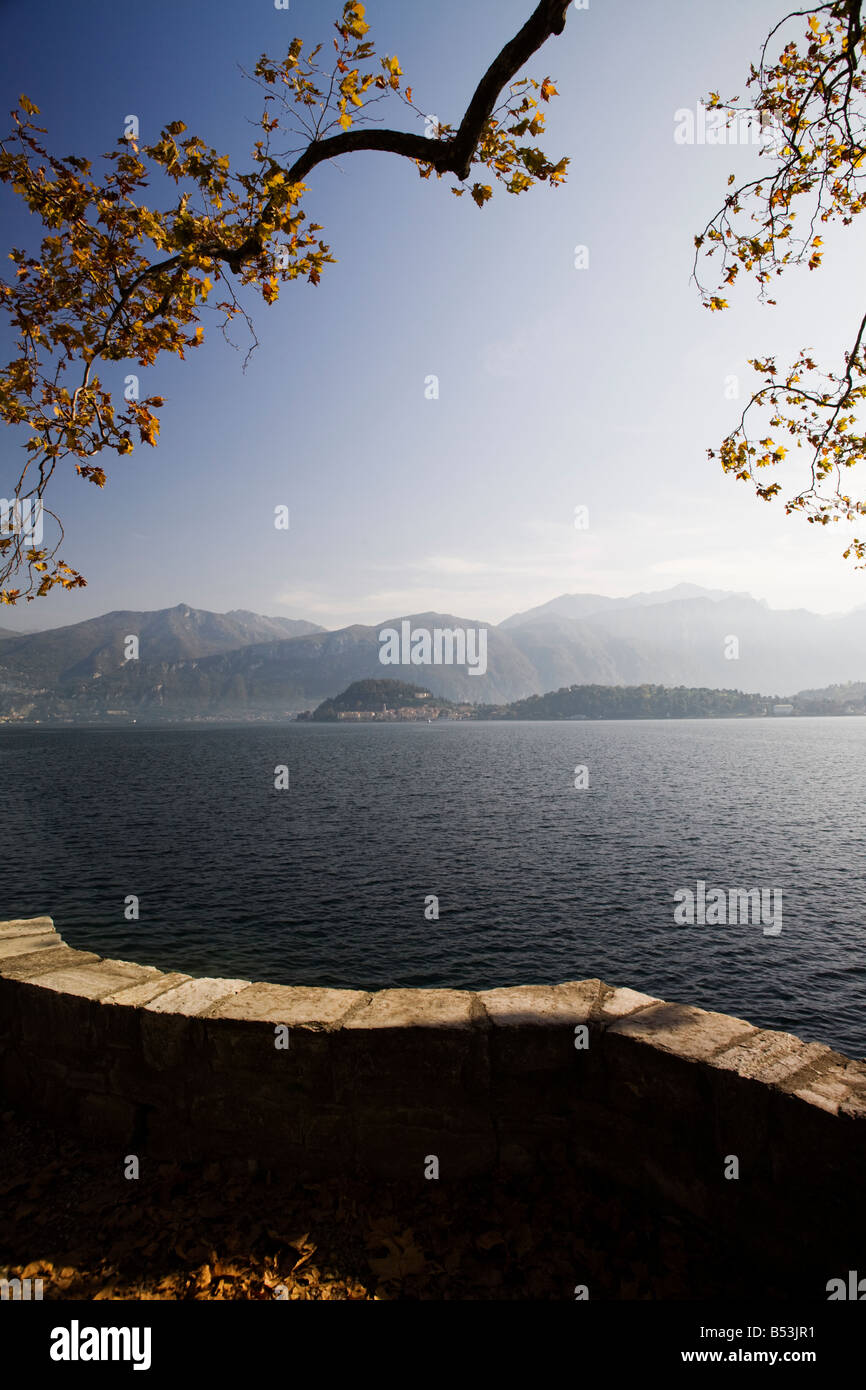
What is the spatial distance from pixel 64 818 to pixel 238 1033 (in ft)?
165

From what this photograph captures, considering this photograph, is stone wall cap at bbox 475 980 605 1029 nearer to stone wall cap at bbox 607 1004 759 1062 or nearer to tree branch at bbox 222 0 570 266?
stone wall cap at bbox 607 1004 759 1062

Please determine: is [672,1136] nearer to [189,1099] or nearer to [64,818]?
[189,1099]

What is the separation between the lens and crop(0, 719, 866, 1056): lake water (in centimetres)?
1997

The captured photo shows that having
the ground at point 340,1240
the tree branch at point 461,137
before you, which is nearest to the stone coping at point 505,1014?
the ground at point 340,1240

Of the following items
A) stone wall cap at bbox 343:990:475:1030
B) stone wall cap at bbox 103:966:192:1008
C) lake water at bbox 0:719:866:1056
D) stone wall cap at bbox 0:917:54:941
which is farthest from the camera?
lake water at bbox 0:719:866:1056

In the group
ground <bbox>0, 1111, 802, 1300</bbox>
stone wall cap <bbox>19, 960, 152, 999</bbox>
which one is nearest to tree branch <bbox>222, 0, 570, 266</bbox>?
stone wall cap <bbox>19, 960, 152, 999</bbox>

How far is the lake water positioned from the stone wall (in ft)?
48.0

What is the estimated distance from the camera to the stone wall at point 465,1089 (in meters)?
3.57

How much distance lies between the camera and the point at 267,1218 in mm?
4043

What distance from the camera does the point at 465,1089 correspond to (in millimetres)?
4309

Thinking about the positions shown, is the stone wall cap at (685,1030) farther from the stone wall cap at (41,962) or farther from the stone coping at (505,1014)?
the stone wall cap at (41,962)

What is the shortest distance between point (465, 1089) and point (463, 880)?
2653 centimetres

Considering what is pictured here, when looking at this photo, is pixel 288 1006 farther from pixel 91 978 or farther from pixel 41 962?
pixel 41 962
